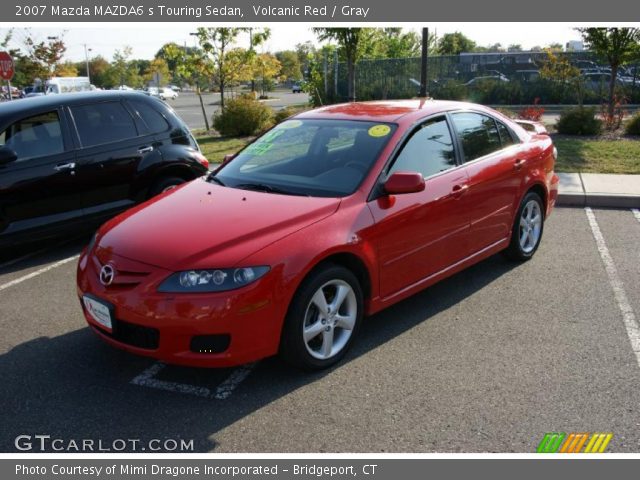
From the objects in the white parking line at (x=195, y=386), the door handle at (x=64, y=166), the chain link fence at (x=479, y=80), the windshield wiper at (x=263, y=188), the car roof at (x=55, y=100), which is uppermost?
the chain link fence at (x=479, y=80)

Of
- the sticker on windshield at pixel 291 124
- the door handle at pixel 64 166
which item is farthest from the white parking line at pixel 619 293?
the door handle at pixel 64 166

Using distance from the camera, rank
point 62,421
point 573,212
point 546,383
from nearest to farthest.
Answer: point 62,421 < point 546,383 < point 573,212

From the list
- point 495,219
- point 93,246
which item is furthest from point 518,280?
point 93,246

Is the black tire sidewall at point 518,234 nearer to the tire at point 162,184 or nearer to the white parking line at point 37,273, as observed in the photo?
the tire at point 162,184

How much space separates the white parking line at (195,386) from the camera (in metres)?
3.67

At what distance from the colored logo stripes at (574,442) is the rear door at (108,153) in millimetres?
5163

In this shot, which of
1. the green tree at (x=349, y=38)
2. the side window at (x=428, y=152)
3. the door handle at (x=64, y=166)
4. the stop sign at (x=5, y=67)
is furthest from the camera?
the green tree at (x=349, y=38)

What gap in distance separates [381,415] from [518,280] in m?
2.60

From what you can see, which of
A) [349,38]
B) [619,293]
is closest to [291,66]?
[349,38]

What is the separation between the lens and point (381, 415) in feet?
11.2

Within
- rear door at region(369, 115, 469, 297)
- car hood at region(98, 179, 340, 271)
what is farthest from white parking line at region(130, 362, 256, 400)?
rear door at region(369, 115, 469, 297)

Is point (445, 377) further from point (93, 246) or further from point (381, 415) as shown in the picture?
point (93, 246)

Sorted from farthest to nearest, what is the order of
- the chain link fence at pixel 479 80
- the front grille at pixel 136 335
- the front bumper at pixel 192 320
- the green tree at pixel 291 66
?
the green tree at pixel 291 66
the chain link fence at pixel 479 80
the front grille at pixel 136 335
the front bumper at pixel 192 320

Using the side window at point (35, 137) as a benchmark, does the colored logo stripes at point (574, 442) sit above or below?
below
